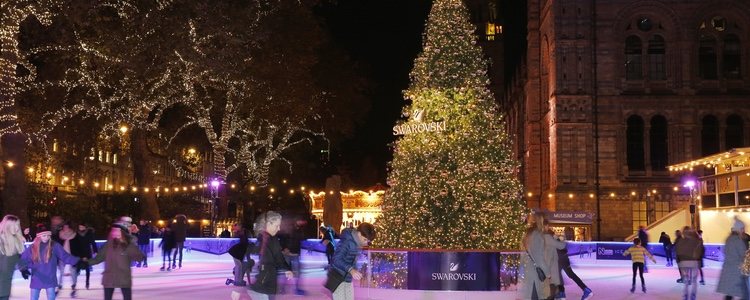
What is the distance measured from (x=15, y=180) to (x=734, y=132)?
37.7m

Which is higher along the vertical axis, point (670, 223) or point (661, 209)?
point (661, 209)

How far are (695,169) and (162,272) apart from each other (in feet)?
101

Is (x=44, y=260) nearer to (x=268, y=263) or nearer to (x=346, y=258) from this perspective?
(x=268, y=263)

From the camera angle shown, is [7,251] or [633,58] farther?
[633,58]

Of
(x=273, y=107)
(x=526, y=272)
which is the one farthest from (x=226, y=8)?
(x=526, y=272)

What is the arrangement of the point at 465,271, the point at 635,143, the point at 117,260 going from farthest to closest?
1. the point at 635,143
2. the point at 465,271
3. the point at 117,260

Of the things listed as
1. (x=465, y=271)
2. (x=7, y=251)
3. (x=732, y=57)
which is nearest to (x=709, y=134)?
(x=732, y=57)

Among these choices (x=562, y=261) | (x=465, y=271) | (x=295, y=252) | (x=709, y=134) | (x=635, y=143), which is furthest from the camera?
(x=635, y=143)

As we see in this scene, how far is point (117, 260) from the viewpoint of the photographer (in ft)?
37.9

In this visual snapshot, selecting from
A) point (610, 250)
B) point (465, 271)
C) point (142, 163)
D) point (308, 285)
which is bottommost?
point (308, 285)

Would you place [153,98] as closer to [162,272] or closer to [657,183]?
[162,272]

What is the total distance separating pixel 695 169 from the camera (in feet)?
154

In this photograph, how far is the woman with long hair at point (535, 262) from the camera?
10.9 m

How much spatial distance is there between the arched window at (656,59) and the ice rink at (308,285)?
1838 cm
